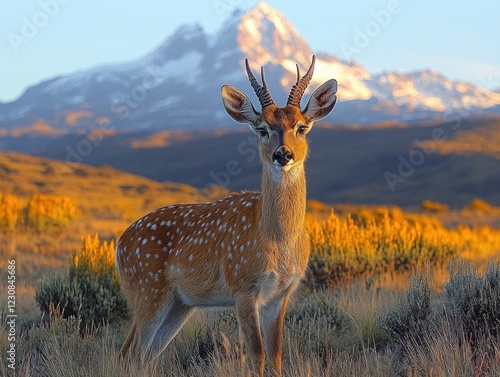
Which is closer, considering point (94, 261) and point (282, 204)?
point (282, 204)

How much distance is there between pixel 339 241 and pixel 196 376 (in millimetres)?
6198

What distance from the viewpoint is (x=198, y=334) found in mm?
7336

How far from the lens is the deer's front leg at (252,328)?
5938 mm

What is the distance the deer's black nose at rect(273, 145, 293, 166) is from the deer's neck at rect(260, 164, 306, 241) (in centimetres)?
30

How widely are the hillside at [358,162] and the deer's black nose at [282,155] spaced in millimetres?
70932

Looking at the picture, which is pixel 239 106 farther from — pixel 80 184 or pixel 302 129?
pixel 80 184

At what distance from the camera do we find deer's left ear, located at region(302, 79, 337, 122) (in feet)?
22.5

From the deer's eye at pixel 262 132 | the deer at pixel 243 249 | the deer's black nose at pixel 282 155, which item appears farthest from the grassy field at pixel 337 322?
the deer's eye at pixel 262 132

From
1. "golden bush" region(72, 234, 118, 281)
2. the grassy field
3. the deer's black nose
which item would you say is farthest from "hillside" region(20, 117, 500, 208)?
the deer's black nose

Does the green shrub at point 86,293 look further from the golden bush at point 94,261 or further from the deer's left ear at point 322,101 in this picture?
the deer's left ear at point 322,101

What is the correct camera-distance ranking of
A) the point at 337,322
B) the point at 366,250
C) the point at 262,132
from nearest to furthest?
the point at 262,132 < the point at 337,322 < the point at 366,250

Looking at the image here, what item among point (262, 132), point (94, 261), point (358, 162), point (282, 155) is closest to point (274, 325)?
point (282, 155)

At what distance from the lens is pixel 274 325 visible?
6.41 m

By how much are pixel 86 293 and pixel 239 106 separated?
3834mm
